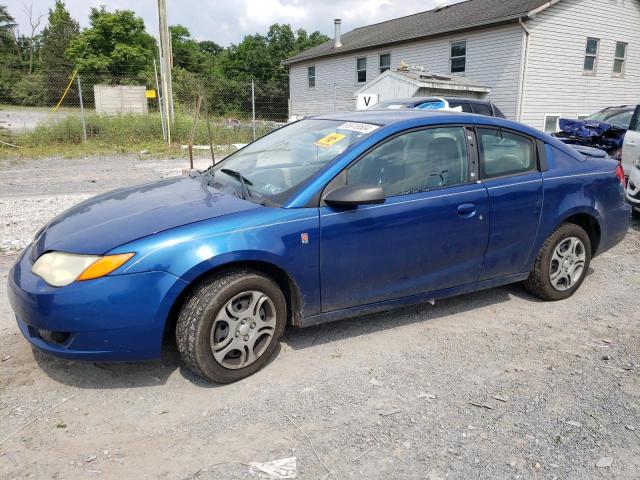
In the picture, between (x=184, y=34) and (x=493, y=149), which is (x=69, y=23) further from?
(x=493, y=149)

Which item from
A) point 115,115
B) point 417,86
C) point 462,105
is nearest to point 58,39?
point 115,115

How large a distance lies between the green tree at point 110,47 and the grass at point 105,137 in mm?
35216

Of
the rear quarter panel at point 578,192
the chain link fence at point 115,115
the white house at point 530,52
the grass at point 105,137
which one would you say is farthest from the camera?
the white house at point 530,52

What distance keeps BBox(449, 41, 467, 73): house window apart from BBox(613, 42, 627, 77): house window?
686 cm

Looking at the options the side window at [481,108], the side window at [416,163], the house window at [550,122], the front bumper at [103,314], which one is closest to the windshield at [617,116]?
the side window at [481,108]

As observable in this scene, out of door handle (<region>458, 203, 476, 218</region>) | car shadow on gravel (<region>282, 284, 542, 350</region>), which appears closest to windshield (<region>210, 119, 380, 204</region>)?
door handle (<region>458, 203, 476, 218</region>)

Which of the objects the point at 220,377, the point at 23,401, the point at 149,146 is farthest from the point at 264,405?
the point at 149,146

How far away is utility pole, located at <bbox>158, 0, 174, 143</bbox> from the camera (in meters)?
16.3

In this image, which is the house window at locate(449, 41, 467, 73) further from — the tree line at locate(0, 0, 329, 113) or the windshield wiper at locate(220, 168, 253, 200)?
the windshield wiper at locate(220, 168, 253, 200)

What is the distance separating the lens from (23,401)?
2861 mm

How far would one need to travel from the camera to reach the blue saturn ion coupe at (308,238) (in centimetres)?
279

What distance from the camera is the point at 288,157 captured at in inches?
147

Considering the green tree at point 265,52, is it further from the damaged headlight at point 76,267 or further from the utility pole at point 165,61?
the damaged headlight at point 76,267

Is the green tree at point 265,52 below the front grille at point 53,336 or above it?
above
